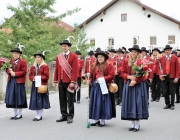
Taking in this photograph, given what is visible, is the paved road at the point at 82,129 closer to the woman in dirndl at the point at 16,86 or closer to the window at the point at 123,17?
the woman in dirndl at the point at 16,86

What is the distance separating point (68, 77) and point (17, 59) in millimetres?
1641

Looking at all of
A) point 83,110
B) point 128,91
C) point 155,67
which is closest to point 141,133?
point 128,91

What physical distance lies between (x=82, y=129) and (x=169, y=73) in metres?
4.59

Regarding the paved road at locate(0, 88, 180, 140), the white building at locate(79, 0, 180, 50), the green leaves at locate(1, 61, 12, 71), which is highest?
the white building at locate(79, 0, 180, 50)

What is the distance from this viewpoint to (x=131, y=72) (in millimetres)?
7703

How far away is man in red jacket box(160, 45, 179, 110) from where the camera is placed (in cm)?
1108

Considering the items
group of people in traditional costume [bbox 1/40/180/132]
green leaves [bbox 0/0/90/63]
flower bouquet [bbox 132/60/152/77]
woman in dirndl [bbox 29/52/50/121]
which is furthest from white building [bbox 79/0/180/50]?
flower bouquet [bbox 132/60/152/77]

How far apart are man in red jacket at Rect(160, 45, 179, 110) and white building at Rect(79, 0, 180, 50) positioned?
80.2 feet

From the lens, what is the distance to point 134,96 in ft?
24.9

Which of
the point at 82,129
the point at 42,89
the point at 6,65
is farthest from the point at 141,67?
the point at 6,65

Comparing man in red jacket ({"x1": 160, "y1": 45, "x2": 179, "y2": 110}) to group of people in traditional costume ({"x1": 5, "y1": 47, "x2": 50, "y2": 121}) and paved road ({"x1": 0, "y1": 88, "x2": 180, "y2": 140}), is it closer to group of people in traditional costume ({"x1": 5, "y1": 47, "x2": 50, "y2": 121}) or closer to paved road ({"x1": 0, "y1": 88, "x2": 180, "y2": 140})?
paved road ({"x1": 0, "y1": 88, "x2": 180, "y2": 140})

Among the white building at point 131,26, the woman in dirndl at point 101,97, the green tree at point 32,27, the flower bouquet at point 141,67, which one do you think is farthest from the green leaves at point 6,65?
the white building at point 131,26

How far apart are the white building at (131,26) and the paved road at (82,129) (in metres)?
27.2

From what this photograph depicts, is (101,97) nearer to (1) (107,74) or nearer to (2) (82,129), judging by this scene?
(1) (107,74)
